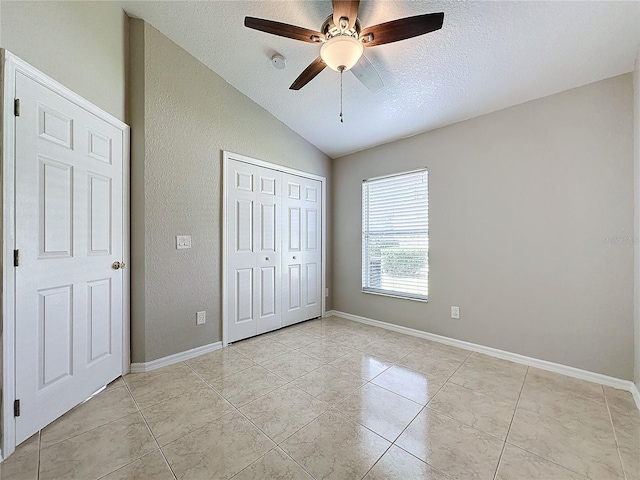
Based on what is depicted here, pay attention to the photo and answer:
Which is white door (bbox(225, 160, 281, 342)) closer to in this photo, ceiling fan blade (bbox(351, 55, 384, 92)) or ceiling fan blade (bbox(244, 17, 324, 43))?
ceiling fan blade (bbox(244, 17, 324, 43))

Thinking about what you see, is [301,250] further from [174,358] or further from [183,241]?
[174,358]

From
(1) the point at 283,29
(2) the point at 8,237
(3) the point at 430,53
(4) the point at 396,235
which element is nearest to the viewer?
(2) the point at 8,237

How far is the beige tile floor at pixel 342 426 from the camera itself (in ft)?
4.37

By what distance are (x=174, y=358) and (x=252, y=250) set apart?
1316 millimetres

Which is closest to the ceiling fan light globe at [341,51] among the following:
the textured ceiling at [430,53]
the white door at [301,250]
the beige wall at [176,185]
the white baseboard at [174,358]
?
the textured ceiling at [430,53]

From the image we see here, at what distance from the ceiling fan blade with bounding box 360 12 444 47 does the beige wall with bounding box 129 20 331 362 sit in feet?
6.00

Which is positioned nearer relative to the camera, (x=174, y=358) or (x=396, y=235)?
(x=174, y=358)

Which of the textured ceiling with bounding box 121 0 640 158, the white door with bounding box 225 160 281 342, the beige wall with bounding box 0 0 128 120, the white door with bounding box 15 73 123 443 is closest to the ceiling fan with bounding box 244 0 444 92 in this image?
the textured ceiling with bounding box 121 0 640 158

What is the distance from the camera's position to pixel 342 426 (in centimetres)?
164

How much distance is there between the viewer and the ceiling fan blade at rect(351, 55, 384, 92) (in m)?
1.81

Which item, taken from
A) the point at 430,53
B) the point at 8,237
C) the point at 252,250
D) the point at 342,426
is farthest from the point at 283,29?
the point at 342,426

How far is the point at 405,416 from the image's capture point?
1736 mm

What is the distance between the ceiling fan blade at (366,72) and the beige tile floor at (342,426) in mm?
2348

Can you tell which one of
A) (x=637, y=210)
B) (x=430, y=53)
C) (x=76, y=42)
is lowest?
(x=637, y=210)
